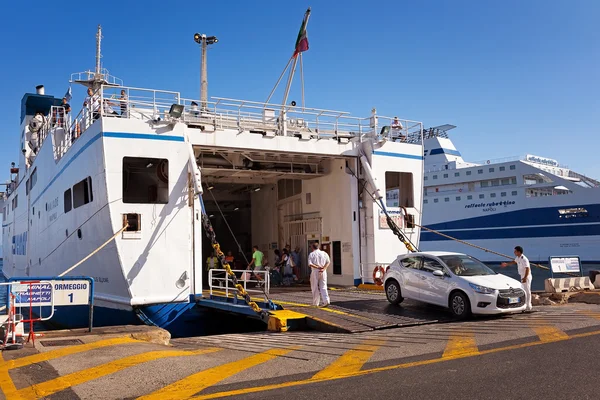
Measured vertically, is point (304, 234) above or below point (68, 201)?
below

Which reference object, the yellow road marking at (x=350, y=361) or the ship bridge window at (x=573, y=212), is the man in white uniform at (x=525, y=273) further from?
the ship bridge window at (x=573, y=212)

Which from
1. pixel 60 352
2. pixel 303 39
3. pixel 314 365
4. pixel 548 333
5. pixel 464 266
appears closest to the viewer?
pixel 314 365

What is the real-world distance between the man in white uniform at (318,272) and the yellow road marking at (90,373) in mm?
4889

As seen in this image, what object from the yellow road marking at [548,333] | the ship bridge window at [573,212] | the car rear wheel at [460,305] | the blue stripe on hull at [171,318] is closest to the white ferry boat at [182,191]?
the blue stripe on hull at [171,318]

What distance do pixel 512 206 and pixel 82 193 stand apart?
38725mm

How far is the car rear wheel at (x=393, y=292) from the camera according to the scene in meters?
13.3

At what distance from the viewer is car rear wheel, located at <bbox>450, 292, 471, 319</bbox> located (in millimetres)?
11562

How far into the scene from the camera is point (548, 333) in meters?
9.09

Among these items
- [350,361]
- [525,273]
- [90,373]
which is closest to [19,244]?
[90,373]

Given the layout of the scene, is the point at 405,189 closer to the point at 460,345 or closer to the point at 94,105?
the point at 94,105

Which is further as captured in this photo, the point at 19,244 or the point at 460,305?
the point at 19,244

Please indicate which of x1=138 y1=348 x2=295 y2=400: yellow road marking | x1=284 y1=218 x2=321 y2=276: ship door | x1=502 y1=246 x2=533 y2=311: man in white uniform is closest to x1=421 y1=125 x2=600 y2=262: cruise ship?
x1=284 y1=218 x2=321 y2=276: ship door

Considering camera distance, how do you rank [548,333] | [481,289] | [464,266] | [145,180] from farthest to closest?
[145,180], [464,266], [481,289], [548,333]

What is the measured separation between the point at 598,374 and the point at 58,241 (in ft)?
53.6
